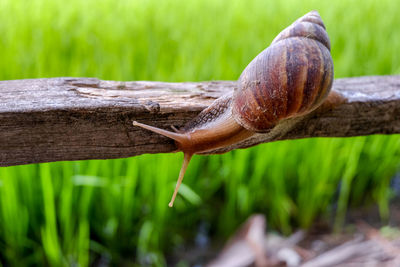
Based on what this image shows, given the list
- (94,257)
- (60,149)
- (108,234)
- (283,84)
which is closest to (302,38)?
(283,84)

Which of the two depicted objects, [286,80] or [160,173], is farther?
[160,173]

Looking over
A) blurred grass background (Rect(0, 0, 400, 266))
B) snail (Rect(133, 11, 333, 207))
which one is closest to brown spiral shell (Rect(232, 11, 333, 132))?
snail (Rect(133, 11, 333, 207))

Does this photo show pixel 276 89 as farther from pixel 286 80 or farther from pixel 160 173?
pixel 160 173

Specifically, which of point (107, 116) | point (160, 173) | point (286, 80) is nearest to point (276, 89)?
point (286, 80)

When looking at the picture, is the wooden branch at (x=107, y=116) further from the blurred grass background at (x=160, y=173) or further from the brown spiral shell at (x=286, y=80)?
the blurred grass background at (x=160, y=173)

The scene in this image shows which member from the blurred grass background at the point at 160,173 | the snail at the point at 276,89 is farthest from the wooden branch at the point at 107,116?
the blurred grass background at the point at 160,173

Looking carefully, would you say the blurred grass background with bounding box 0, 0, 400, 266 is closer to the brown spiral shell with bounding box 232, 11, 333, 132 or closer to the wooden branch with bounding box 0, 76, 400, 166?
the wooden branch with bounding box 0, 76, 400, 166

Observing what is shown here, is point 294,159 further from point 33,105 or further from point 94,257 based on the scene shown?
point 33,105
